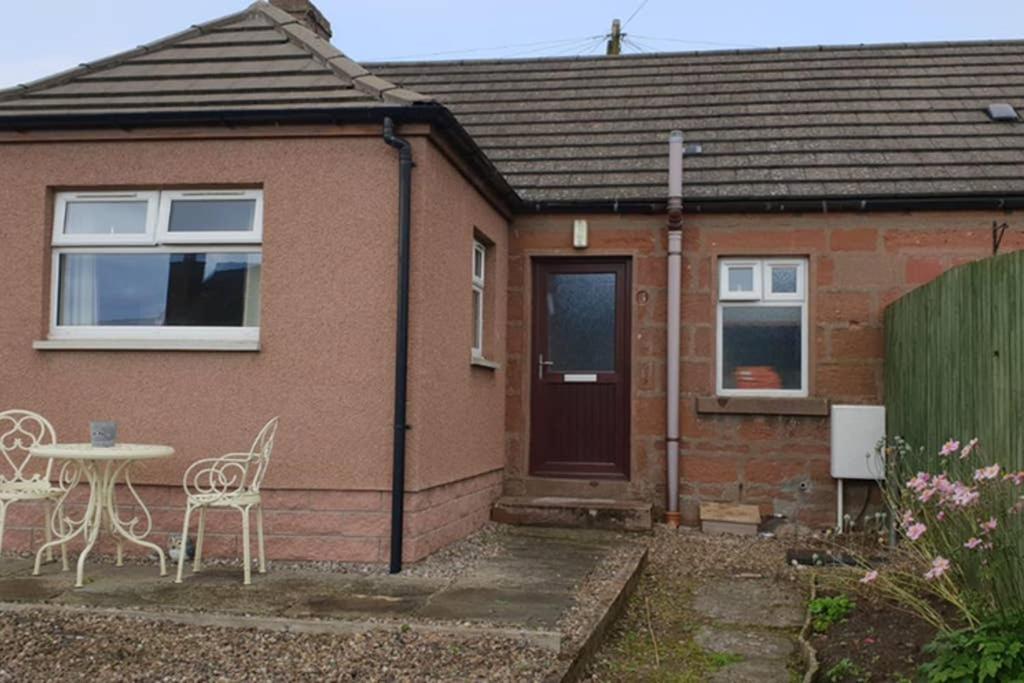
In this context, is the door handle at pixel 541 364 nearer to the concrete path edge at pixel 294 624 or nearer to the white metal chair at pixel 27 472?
the white metal chair at pixel 27 472

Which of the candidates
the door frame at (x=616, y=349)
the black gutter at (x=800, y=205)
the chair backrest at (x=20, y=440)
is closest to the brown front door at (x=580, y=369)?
the door frame at (x=616, y=349)

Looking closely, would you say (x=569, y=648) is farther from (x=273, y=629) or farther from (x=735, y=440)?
(x=735, y=440)

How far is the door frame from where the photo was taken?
9508 millimetres

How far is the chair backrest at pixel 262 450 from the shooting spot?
602cm

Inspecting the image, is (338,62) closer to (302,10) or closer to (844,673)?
(302,10)

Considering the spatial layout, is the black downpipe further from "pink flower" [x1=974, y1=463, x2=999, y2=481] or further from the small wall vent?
the small wall vent

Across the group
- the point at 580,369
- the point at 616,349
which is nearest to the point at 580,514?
the point at 580,369

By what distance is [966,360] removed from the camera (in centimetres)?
570

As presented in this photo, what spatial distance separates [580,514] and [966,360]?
3.69m

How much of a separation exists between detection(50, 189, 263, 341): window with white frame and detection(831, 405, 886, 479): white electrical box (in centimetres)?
519

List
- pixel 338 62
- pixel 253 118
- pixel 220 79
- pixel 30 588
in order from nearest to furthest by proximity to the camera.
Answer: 1. pixel 30 588
2. pixel 253 118
3. pixel 338 62
4. pixel 220 79

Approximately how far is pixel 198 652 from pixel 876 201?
723cm

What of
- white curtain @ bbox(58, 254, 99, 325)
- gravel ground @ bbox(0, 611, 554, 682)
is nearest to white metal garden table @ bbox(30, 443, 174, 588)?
gravel ground @ bbox(0, 611, 554, 682)

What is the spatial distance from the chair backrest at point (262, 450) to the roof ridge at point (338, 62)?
7.61 ft
